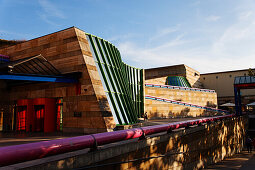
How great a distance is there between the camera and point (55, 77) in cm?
1313

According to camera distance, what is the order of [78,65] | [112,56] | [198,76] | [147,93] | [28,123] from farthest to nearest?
[198,76] → [147,93] → [112,56] → [28,123] → [78,65]

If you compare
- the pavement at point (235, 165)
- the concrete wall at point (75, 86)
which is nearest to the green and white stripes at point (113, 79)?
the concrete wall at point (75, 86)

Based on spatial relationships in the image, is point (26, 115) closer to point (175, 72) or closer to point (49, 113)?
point (49, 113)

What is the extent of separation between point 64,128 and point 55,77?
4268 millimetres

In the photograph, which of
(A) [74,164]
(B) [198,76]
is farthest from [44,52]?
(B) [198,76]

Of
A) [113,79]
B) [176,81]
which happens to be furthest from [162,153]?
[176,81]

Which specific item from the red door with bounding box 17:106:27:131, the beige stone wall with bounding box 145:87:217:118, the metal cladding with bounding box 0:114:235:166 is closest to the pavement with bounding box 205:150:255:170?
the metal cladding with bounding box 0:114:235:166

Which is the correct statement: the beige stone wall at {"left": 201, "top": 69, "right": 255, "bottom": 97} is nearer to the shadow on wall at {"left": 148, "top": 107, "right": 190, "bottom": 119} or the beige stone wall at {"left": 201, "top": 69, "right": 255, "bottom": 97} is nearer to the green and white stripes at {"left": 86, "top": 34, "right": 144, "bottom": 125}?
the shadow on wall at {"left": 148, "top": 107, "right": 190, "bottom": 119}

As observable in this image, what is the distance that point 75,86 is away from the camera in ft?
46.9

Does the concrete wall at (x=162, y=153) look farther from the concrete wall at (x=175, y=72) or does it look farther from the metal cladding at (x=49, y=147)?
the concrete wall at (x=175, y=72)

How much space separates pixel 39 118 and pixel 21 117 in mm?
2472

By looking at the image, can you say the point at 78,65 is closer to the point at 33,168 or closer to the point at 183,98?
the point at 33,168

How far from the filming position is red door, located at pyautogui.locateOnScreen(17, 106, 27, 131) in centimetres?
1684

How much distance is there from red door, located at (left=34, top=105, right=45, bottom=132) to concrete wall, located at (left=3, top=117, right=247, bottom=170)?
10783 millimetres
